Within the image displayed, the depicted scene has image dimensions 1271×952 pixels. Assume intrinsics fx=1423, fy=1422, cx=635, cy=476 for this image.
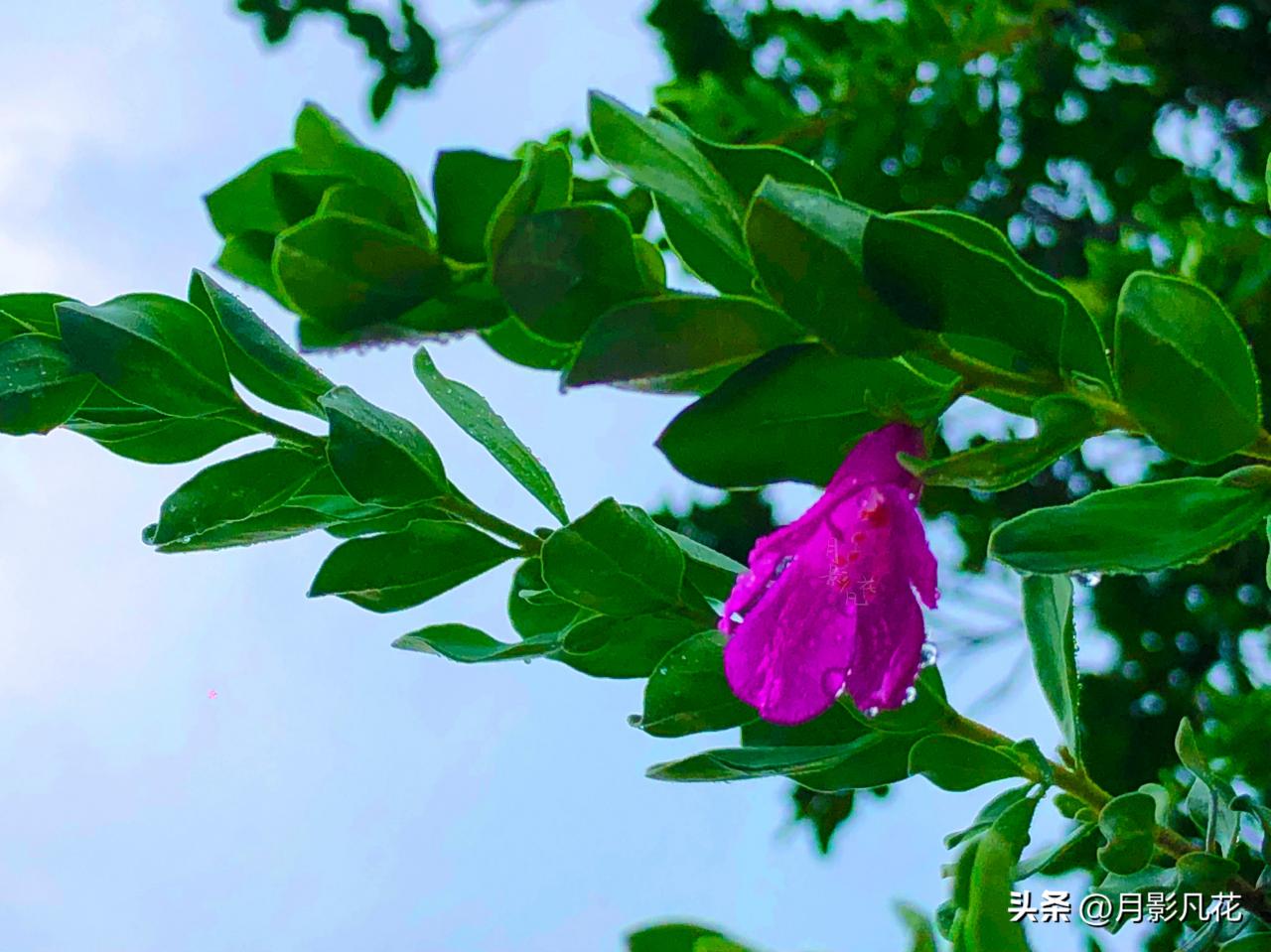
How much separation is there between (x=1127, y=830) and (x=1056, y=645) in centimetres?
8

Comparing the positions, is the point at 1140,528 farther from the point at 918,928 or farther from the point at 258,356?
the point at 258,356

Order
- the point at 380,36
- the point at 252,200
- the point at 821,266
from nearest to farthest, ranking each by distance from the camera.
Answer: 1. the point at 821,266
2. the point at 252,200
3. the point at 380,36

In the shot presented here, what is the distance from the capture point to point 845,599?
0.47 m

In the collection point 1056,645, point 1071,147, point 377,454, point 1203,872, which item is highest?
point 1071,147

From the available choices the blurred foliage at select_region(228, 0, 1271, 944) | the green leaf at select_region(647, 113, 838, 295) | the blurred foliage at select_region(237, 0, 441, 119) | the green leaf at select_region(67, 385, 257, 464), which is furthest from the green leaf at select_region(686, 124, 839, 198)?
the blurred foliage at select_region(237, 0, 441, 119)

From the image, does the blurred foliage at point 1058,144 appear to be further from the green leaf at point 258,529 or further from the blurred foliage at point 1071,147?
the green leaf at point 258,529

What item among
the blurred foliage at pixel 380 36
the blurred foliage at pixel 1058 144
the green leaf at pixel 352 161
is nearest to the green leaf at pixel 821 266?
the green leaf at pixel 352 161

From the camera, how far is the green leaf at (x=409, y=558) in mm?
550

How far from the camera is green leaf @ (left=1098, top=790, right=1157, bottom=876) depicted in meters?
0.56

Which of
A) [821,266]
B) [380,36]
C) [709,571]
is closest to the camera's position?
[821,266]

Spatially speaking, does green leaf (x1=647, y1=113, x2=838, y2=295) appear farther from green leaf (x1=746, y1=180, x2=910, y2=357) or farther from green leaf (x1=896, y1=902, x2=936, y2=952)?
green leaf (x1=896, y1=902, x2=936, y2=952)

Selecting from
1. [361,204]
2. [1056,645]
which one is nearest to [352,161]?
[361,204]

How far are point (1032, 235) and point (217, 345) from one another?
6.66 feet

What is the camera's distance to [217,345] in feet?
1.69
